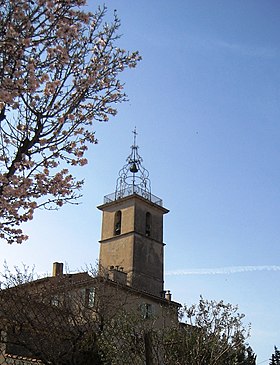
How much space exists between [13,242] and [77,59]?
3464 mm

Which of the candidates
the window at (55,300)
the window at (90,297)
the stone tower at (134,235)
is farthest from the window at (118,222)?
the window at (55,300)

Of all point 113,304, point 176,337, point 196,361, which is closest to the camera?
point 196,361

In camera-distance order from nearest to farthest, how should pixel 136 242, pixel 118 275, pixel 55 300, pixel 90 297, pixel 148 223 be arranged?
1. pixel 55 300
2. pixel 90 297
3. pixel 118 275
4. pixel 136 242
5. pixel 148 223

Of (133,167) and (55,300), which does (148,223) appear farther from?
(55,300)

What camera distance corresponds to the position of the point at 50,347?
19.6 m

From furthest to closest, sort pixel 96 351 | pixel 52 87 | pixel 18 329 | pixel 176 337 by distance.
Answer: pixel 18 329
pixel 96 351
pixel 176 337
pixel 52 87

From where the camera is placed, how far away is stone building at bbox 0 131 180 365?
20.5 metres

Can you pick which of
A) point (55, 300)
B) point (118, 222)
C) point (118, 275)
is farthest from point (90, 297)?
point (118, 222)

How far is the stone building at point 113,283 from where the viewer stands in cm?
2049

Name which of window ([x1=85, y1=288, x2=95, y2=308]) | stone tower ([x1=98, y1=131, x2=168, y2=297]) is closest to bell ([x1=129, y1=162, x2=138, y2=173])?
stone tower ([x1=98, y1=131, x2=168, y2=297])

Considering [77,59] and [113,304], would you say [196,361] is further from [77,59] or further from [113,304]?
[113,304]

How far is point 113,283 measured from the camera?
2909 centimetres

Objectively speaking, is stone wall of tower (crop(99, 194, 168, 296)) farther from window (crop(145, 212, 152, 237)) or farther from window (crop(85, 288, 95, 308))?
window (crop(85, 288, 95, 308))

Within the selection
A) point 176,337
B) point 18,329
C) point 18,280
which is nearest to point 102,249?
point 18,280
